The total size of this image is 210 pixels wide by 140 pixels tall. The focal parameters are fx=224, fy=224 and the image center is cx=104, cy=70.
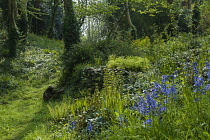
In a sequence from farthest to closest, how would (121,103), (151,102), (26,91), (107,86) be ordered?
(26,91), (107,86), (121,103), (151,102)

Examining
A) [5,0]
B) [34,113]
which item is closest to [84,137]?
[34,113]

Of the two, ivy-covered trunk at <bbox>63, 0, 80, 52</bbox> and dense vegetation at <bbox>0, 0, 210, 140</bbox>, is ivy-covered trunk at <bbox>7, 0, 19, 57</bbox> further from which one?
ivy-covered trunk at <bbox>63, 0, 80, 52</bbox>

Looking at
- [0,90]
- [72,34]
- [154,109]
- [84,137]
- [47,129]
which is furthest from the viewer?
[72,34]

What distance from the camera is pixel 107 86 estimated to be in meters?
5.21

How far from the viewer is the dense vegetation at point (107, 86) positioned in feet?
8.96

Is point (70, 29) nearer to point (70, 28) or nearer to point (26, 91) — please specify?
point (70, 28)

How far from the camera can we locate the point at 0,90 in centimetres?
901

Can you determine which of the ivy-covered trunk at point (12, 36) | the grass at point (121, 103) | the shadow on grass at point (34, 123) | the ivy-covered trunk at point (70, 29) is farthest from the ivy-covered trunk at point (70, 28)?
the shadow on grass at point (34, 123)

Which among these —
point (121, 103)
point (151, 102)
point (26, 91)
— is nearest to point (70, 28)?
point (26, 91)

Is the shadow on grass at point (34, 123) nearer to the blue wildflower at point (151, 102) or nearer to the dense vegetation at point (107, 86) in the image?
the dense vegetation at point (107, 86)

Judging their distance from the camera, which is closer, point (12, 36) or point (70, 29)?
point (70, 29)

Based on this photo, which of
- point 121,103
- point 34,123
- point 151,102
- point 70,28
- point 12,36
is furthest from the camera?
point 12,36

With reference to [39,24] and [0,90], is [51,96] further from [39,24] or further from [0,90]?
[39,24]

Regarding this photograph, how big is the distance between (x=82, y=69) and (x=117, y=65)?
143 centimetres
